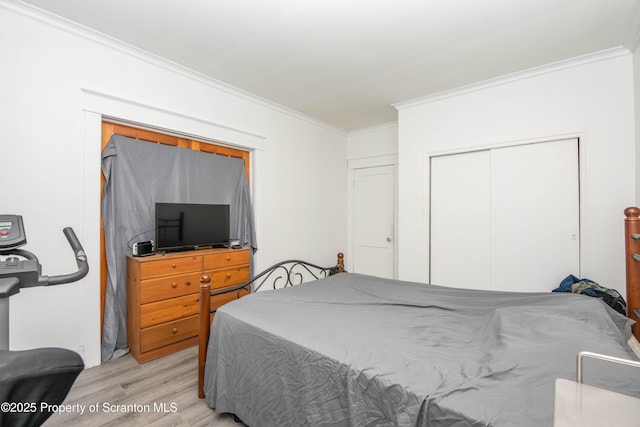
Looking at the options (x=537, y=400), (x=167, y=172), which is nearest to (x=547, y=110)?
(x=537, y=400)

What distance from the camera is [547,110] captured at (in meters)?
2.75

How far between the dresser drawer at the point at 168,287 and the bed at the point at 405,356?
2.86ft

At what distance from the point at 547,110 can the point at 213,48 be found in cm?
316

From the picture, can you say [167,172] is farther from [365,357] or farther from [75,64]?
[365,357]

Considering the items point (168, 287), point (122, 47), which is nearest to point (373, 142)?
point (122, 47)

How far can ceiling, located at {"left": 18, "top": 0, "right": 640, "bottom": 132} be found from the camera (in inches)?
78.3

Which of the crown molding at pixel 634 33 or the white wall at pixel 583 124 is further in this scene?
the white wall at pixel 583 124

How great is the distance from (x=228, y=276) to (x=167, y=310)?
654 mm

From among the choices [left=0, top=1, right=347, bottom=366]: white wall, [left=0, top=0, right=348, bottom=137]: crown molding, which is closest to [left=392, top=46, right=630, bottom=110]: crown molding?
[left=0, top=0, right=348, bottom=137]: crown molding

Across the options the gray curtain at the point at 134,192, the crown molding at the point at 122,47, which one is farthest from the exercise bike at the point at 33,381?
the crown molding at the point at 122,47

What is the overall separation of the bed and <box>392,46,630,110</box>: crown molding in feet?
4.71

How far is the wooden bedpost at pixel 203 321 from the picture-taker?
6.04 ft

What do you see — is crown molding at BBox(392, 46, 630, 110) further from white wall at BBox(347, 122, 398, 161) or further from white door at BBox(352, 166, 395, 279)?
white door at BBox(352, 166, 395, 279)

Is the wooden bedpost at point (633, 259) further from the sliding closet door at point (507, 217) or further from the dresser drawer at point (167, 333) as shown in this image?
the dresser drawer at point (167, 333)
